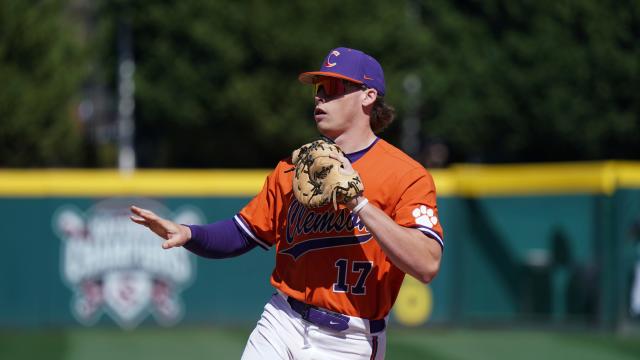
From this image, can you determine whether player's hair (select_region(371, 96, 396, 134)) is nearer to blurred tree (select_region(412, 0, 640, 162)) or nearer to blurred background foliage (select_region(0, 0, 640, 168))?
blurred tree (select_region(412, 0, 640, 162))

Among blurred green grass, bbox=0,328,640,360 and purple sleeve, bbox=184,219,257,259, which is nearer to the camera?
purple sleeve, bbox=184,219,257,259

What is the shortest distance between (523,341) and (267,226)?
7124 millimetres

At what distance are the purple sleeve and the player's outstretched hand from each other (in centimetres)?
5

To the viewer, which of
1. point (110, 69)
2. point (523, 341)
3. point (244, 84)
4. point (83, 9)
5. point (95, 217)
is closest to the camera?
point (523, 341)

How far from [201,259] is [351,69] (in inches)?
313

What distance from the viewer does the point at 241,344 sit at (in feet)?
34.7

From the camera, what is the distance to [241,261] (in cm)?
1193

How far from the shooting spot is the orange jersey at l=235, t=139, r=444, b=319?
422 centimetres

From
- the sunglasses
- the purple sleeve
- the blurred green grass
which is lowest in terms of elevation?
the blurred green grass

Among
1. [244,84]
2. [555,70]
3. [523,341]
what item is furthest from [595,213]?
[244,84]

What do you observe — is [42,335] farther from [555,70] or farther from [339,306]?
[555,70]

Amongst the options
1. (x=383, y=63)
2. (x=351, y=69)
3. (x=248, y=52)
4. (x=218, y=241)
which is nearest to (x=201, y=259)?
(x=218, y=241)

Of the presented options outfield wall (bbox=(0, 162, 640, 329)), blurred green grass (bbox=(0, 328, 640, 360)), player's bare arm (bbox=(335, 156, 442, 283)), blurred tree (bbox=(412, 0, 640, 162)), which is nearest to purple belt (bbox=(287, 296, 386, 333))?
player's bare arm (bbox=(335, 156, 442, 283))

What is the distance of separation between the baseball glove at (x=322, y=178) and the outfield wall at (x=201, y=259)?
7.86 meters
